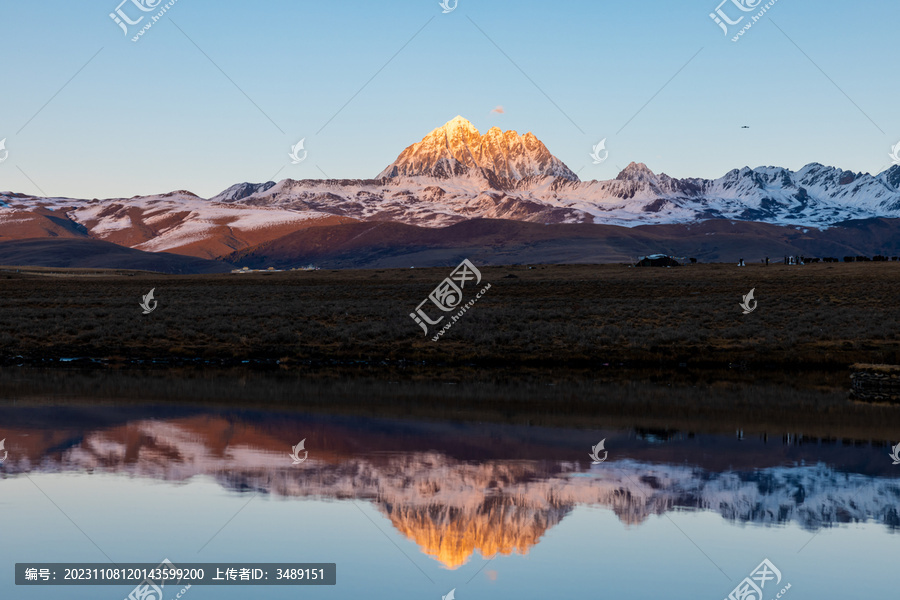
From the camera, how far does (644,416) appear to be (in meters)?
23.5

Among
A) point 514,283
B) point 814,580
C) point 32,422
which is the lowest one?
point 814,580

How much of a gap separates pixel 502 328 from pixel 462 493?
3030 centimetres

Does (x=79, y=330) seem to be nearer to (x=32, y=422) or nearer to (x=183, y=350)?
(x=183, y=350)

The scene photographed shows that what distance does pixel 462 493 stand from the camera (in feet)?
48.1

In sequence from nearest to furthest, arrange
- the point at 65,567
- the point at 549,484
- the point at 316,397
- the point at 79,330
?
the point at 65,567, the point at 549,484, the point at 316,397, the point at 79,330

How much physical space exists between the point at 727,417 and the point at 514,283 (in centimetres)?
5742

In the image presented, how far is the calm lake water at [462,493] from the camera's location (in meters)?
11.1

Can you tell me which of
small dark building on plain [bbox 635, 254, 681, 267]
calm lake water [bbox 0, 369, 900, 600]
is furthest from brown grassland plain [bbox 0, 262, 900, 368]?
small dark building on plain [bbox 635, 254, 681, 267]

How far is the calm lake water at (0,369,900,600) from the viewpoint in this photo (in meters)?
11.1

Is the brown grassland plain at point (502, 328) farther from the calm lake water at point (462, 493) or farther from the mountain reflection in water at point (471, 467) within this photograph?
the mountain reflection in water at point (471, 467)

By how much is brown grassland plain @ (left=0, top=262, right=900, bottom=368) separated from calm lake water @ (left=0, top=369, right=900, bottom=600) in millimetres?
12545

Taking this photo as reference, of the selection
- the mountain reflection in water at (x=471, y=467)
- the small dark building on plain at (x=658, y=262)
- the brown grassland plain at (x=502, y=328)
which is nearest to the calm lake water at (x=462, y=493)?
the mountain reflection in water at (x=471, y=467)

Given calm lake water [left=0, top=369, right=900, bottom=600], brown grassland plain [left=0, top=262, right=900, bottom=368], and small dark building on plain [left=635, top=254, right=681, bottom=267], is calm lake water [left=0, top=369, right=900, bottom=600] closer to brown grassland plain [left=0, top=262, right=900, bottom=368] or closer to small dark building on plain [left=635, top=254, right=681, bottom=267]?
brown grassland plain [left=0, top=262, right=900, bottom=368]

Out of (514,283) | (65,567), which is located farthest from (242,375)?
(514,283)
